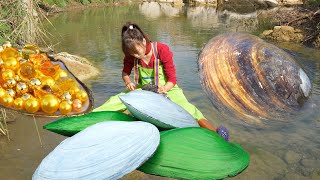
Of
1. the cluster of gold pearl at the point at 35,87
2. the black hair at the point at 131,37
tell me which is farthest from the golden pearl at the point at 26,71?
the black hair at the point at 131,37

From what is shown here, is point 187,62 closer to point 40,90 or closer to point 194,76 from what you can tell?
point 194,76

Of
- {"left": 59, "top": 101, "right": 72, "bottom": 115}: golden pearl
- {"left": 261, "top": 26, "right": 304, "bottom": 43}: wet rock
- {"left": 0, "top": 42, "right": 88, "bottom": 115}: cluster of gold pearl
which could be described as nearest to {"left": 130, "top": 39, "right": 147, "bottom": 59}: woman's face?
{"left": 0, "top": 42, "right": 88, "bottom": 115}: cluster of gold pearl

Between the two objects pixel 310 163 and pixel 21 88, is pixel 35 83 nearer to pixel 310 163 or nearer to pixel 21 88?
pixel 21 88

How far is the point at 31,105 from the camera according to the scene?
299 cm

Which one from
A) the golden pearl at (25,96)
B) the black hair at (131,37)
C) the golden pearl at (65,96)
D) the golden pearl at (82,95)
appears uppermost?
the black hair at (131,37)

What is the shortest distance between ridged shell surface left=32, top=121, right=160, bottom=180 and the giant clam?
2731 mm

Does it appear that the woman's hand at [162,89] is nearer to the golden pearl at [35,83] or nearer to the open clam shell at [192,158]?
the golden pearl at [35,83]

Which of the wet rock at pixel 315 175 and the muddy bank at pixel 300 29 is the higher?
the muddy bank at pixel 300 29

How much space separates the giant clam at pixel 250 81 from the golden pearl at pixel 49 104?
2328 millimetres

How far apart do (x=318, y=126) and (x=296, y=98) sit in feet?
3.30

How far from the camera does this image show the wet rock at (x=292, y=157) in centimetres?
479

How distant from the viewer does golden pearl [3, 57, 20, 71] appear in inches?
132

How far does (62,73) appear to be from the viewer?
3578 millimetres

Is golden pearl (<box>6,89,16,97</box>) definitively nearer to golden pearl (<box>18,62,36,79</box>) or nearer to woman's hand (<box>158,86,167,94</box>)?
golden pearl (<box>18,62,36,79</box>)
